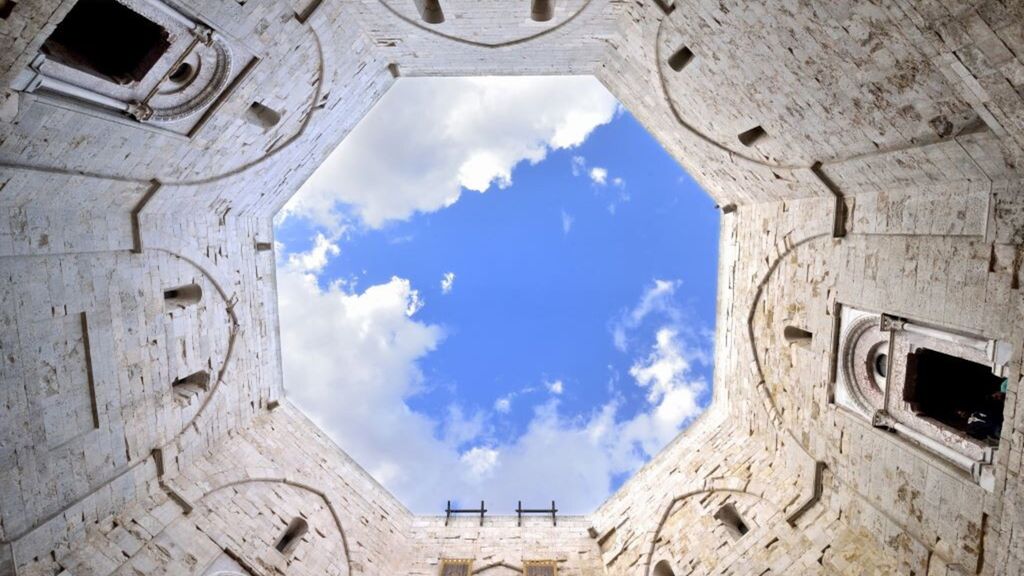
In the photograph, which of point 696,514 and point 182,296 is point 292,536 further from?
point 696,514

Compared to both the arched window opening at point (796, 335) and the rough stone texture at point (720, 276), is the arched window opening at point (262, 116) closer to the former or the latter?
the rough stone texture at point (720, 276)

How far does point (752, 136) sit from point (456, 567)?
28.7ft

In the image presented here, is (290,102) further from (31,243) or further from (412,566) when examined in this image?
(412,566)

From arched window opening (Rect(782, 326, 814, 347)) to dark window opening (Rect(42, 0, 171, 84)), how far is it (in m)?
8.24

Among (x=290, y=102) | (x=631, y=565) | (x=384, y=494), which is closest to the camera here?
(x=290, y=102)

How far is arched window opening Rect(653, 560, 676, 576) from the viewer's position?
31.7 ft

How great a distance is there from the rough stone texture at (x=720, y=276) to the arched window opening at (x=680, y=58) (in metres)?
0.08

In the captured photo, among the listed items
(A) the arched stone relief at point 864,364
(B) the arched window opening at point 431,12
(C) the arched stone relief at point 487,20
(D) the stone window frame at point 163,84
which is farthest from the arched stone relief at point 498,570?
(B) the arched window opening at point 431,12

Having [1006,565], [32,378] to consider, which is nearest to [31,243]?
[32,378]

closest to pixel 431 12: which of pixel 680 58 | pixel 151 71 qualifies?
pixel 680 58

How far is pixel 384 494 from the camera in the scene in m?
12.0

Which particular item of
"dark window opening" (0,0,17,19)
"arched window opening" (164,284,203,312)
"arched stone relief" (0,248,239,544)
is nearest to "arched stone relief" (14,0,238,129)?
"dark window opening" (0,0,17,19)

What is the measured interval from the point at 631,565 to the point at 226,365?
7.40 m

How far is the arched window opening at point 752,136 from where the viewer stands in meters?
7.51
